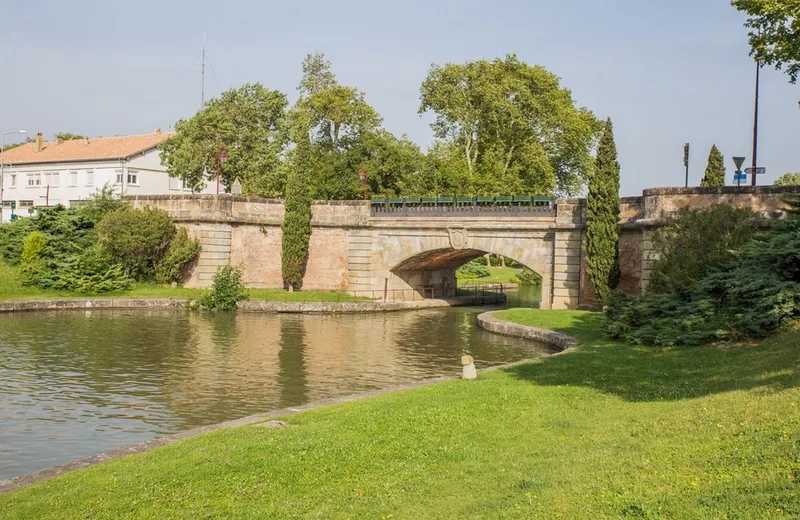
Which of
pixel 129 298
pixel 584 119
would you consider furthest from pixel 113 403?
pixel 584 119

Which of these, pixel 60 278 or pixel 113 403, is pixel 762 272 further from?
pixel 60 278

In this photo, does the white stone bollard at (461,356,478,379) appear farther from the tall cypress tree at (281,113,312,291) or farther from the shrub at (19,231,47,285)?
the shrub at (19,231,47,285)

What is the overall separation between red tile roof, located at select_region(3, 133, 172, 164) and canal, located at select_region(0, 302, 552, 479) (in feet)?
108

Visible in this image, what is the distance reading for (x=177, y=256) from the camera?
132 ft

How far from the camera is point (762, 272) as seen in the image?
20.4 metres

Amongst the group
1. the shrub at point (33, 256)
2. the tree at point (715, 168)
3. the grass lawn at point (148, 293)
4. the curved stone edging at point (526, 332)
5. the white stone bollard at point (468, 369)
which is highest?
the tree at point (715, 168)

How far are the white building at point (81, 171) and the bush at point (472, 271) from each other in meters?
24.4

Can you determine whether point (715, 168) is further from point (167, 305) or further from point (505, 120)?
point (167, 305)

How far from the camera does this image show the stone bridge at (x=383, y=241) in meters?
35.6

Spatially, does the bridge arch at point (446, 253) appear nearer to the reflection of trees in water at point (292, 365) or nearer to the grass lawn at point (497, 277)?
the reflection of trees in water at point (292, 365)

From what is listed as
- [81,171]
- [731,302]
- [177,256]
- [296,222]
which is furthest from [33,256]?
[731,302]

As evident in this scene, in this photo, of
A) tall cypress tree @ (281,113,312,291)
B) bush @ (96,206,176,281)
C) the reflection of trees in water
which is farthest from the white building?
the reflection of trees in water

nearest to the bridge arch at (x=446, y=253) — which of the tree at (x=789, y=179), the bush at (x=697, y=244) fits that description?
the bush at (x=697, y=244)

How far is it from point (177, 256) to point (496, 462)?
32.2 meters
